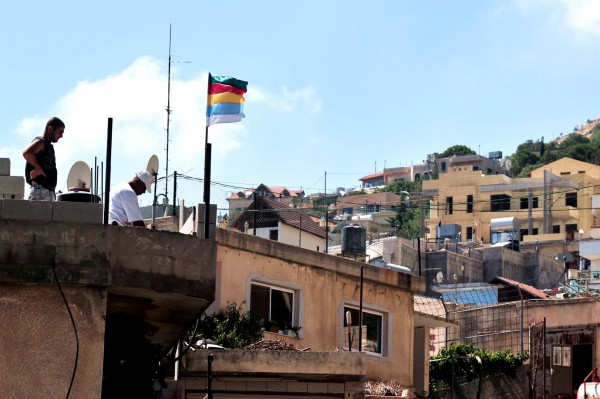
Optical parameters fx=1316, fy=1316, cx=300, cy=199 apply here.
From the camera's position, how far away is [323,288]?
88.3 ft

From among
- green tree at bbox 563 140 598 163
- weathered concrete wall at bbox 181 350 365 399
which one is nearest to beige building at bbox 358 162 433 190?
green tree at bbox 563 140 598 163

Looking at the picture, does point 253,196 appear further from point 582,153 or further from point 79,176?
point 582,153

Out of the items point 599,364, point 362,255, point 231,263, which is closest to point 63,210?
point 231,263

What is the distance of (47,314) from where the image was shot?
45.7 feet

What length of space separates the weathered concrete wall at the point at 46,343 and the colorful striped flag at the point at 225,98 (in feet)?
33.9

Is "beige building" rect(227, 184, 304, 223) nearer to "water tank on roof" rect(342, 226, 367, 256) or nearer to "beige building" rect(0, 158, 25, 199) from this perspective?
"water tank on roof" rect(342, 226, 367, 256)

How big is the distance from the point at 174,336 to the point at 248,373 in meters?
3.84

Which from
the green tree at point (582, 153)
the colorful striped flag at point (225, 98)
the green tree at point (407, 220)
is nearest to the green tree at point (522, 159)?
the green tree at point (582, 153)

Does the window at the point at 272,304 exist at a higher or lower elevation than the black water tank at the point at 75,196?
lower

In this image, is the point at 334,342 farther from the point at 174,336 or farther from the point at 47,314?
the point at 47,314

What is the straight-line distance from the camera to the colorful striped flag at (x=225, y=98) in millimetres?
24188

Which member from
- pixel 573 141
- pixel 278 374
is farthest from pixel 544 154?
pixel 278 374

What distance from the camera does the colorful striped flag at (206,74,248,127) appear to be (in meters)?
24.2

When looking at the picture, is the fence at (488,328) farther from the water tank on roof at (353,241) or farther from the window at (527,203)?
the window at (527,203)
